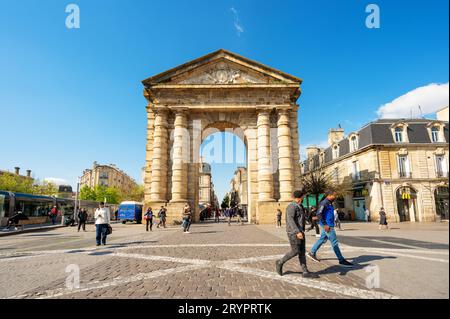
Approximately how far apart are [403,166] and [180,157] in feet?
79.9

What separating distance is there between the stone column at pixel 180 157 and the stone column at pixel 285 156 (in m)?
8.76

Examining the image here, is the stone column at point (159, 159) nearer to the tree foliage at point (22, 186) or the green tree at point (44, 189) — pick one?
the tree foliage at point (22, 186)

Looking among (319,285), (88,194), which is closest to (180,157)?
(319,285)

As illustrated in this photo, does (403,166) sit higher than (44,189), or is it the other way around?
(403,166)

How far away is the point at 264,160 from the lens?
22.2 meters

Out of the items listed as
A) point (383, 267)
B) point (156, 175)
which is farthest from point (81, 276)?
point (156, 175)

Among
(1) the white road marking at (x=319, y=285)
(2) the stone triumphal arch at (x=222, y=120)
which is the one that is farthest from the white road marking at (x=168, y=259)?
(2) the stone triumphal arch at (x=222, y=120)

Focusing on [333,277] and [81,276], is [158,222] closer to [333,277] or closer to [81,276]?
[81,276]

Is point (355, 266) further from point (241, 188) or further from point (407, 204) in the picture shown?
point (241, 188)

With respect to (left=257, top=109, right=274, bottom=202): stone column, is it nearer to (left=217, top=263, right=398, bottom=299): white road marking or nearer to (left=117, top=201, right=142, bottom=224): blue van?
(left=217, top=263, right=398, bottom=299): white road marking

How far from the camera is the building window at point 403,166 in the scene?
26584mm

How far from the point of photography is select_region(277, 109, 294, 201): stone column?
2162cm
